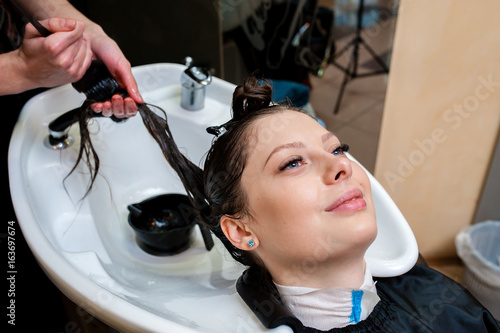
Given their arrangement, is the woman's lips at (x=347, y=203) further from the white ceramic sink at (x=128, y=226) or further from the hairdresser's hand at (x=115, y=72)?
the hairdresser's hand at (x=115, y=72)

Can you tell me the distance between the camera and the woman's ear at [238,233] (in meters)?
0.92

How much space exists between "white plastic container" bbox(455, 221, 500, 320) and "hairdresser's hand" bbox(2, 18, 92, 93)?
5.79 ft

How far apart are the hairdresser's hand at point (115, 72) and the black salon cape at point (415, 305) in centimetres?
45

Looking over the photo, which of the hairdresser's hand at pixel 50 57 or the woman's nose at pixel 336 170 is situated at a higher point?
the hairdresser's hand at pixel 50 57

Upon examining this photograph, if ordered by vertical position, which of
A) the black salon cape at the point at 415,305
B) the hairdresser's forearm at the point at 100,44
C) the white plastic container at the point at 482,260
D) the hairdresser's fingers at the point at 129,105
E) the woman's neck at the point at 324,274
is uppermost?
the hairdresser's forearm at the point at 100,44

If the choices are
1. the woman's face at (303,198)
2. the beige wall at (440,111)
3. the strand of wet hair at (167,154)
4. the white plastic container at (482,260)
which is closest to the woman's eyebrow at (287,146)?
the woman's face at (303,198)

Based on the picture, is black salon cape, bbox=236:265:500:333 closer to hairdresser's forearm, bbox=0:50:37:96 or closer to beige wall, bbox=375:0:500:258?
hairdresser's forearm, bbox=0:50:37:96

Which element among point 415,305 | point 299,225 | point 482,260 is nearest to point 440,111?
→ point 482,260

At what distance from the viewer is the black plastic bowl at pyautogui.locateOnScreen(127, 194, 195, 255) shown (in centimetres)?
114

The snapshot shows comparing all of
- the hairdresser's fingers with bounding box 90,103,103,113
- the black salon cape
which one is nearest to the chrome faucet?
the hairdresser's fingers with bounding box 90,103,103,113

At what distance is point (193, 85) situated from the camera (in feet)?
4.02

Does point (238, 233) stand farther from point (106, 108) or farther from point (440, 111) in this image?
point (440, 111)

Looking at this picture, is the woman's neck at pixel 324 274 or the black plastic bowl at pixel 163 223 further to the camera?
the black plastic bowl at pixel 163 223

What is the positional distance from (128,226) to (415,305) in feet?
2.40
